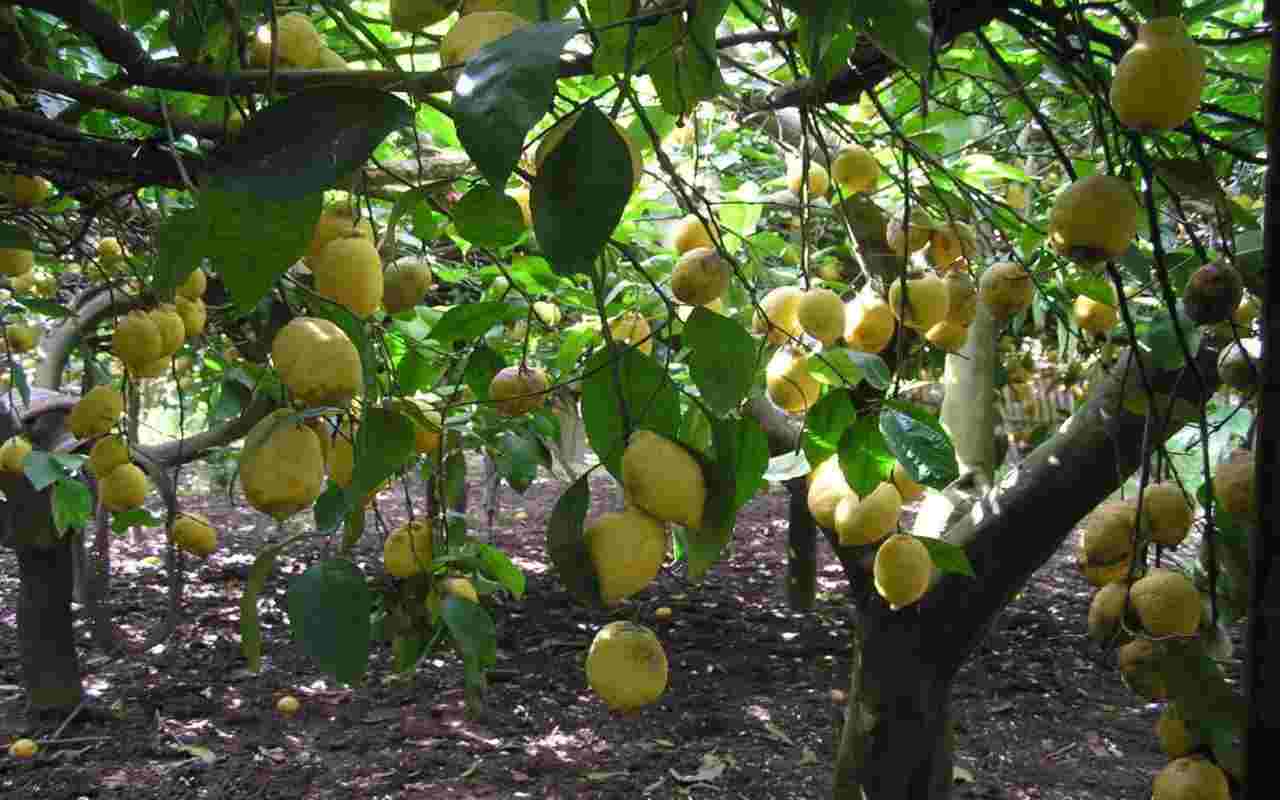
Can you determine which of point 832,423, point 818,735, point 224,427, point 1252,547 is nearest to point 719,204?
point 832,423

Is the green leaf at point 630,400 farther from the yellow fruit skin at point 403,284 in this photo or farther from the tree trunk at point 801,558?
the tree trunk at point 801,558

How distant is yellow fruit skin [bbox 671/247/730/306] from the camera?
0.95 m

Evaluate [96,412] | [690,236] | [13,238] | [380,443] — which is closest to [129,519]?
[96,412]

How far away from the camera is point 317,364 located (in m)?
0.66

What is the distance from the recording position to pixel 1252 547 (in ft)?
1.30

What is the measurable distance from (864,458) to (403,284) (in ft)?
1.57

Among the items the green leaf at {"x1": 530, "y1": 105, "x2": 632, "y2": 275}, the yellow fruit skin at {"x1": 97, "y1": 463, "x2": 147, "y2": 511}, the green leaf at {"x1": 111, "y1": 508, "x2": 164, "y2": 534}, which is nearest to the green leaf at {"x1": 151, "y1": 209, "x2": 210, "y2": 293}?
the green leaf at {"x1": 530, "y1": 105, "x2": 632, "y2": 275}

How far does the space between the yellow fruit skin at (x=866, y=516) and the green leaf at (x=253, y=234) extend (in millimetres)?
545

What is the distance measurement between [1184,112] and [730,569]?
600 centimetres

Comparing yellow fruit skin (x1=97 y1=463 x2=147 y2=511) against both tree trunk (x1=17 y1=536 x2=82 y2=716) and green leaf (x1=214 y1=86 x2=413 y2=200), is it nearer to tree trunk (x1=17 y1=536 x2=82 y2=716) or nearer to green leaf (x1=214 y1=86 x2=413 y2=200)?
green leaf (x1=214 y1=86 x2=413 y2=200)

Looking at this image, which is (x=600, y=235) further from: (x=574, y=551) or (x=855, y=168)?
(x=855, y=168)

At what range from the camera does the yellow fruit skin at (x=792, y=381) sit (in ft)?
3.27

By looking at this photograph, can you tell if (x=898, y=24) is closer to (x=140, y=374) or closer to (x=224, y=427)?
(x=140, y=374)

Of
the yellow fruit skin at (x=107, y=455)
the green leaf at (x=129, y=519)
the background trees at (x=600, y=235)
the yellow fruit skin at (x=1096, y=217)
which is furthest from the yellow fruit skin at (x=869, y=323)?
the green leaf at (x=129, y=519)
